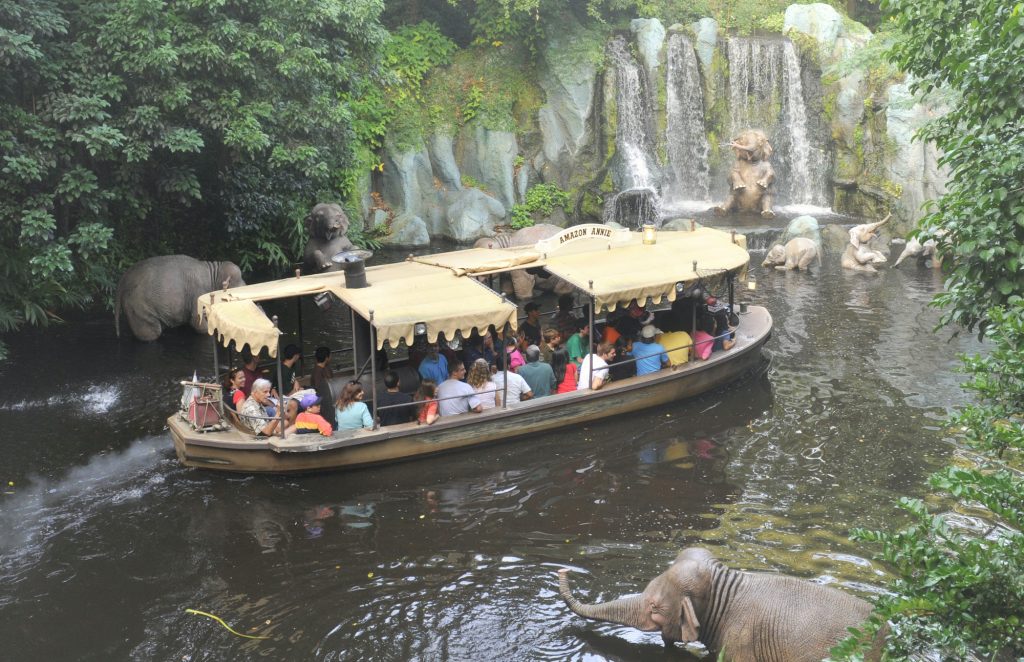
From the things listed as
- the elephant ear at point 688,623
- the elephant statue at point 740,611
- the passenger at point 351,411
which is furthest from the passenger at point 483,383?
the elephant ear at point 688,623

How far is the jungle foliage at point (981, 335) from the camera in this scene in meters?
4.83

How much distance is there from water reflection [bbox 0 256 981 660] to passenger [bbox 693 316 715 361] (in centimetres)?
76

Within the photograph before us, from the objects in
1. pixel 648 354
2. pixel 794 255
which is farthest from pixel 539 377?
pixel 794 255

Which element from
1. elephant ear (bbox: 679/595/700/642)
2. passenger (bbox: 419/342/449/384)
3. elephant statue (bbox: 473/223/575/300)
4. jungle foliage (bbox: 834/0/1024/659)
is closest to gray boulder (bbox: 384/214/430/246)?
elephant statue (bbox: 473/223/575/300)

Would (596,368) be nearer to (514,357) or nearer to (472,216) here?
(514,357)

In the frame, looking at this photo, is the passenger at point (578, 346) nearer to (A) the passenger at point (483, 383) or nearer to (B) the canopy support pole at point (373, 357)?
(A) the passenger at point (483, 383)

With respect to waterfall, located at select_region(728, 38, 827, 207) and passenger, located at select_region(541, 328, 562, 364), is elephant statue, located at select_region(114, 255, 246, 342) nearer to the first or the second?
passenger, located at select_region(541, 328, 562, 364)

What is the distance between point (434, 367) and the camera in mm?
13773

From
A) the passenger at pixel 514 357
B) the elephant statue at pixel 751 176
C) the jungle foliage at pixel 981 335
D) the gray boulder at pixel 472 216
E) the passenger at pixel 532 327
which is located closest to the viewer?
the jungle foliage at pixel 981 335

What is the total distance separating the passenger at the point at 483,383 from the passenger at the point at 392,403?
0.93m

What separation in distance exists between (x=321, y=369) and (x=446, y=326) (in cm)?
203

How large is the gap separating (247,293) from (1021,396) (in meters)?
9.98

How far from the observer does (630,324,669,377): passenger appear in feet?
47.9

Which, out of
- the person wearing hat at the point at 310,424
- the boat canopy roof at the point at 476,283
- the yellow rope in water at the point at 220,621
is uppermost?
the boat canopy roof at the point at 476,283
